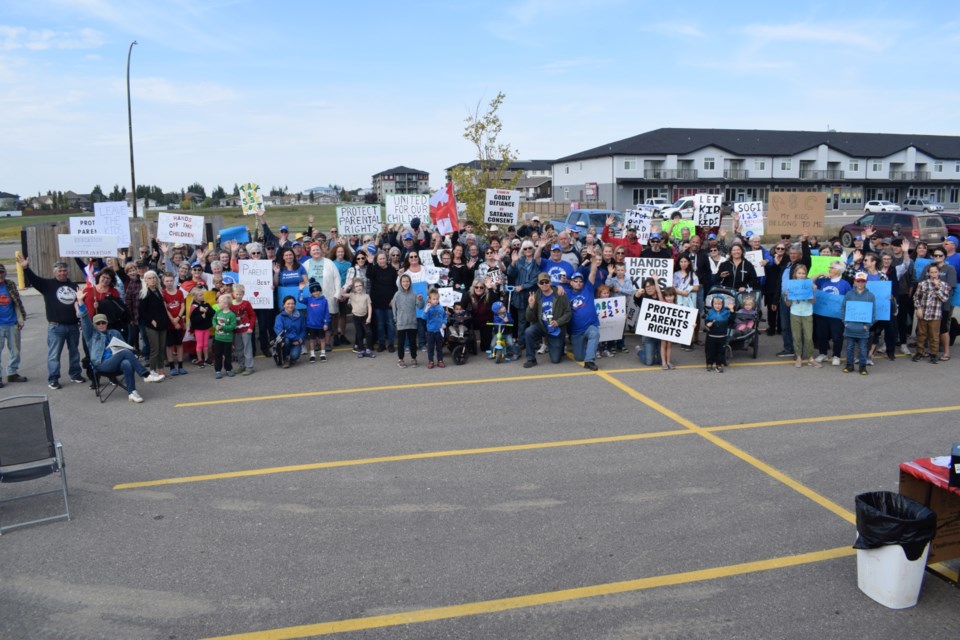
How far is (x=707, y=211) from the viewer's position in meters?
17.0

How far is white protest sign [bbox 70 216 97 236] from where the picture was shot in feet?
41.9

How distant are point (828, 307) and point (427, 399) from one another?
6.89 meters

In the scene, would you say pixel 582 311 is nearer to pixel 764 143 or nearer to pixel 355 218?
pixel 355 218

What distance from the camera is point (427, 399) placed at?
9.95 m

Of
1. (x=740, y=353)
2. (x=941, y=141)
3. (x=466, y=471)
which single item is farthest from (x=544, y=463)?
(x=941, y=141)

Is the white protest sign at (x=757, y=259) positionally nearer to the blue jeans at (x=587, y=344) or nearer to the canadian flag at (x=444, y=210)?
the blue jeans at (x=587, y=344)

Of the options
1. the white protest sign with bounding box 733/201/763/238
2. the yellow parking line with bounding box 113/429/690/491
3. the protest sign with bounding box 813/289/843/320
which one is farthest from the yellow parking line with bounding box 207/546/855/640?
the white protest sign with bounding box 733/201/763/238

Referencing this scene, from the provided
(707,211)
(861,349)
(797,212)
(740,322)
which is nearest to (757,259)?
(740,322)

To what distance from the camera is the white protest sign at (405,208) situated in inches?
688

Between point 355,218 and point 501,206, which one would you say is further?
point 501,206

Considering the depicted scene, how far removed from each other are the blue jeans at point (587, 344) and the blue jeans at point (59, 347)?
8.23 meters

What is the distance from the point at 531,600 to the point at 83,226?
38.9 ft

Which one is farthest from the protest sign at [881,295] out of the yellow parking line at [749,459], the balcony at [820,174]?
the balcony at [820,174]

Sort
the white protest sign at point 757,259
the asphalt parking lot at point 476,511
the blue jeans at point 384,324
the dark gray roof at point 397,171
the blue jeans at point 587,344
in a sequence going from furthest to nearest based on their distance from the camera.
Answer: the dark gray roof at point 397,171, the white protest sign at point 757,259, the blue jeans at point 384,324, the blue jeans at point 587,344, the asphalt parking lot at point 476,511
